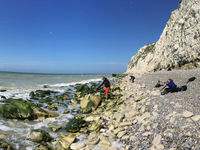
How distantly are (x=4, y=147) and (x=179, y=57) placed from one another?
30804 mm

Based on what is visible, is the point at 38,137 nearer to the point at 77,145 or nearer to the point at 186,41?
the point at 77,145

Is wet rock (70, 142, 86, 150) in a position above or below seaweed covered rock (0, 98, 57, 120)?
below

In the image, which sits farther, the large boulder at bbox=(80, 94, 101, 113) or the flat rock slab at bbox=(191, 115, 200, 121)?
the large boulder at bbox=(80, 94, 101, 113)

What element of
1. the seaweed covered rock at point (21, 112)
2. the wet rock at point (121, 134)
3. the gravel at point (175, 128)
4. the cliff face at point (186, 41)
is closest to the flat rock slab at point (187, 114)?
the gravel at point (175, 128)

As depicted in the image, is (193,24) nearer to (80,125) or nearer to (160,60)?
(160,60)

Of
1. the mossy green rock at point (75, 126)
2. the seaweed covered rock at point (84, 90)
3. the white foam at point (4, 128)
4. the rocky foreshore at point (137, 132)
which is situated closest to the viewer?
the rocky foreshore at point (137, 132)

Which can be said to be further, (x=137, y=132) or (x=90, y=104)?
(x=90, y=104)

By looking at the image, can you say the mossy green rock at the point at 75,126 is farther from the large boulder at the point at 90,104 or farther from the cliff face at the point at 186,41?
the cliff face at the point at 186,41

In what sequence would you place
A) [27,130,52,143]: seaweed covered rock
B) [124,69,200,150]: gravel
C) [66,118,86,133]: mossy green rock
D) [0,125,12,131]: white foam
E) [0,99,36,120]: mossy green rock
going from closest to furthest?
1. [124,69,200,150]: gravel
2. [27,130,52,143]: seaweed covered rock
3. [0,125,12,131]: white foam
4. [66,118,86,133]: mossy green rock
5. [0,99,36,120]: mossy green rock

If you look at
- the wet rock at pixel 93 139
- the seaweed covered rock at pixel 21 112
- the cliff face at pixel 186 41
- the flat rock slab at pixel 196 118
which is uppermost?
the cliff face at pixel 186 41

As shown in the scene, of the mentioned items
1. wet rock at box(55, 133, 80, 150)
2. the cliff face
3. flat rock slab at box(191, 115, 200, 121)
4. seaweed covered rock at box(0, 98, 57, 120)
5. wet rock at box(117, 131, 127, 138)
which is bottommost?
wet rock at box(55, 133, 80, 150)

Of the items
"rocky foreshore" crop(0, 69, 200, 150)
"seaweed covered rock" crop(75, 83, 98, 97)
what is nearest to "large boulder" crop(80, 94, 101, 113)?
"rocky foreshore" crop(0, 69, 200, 150)

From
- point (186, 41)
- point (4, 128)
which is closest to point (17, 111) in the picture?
point (4, 128)

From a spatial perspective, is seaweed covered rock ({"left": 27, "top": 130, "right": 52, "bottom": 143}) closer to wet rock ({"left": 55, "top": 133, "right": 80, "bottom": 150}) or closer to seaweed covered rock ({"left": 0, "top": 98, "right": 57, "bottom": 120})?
wet rock ({"left": 55, "top": 133, "right": 80, "bottom": 150})
